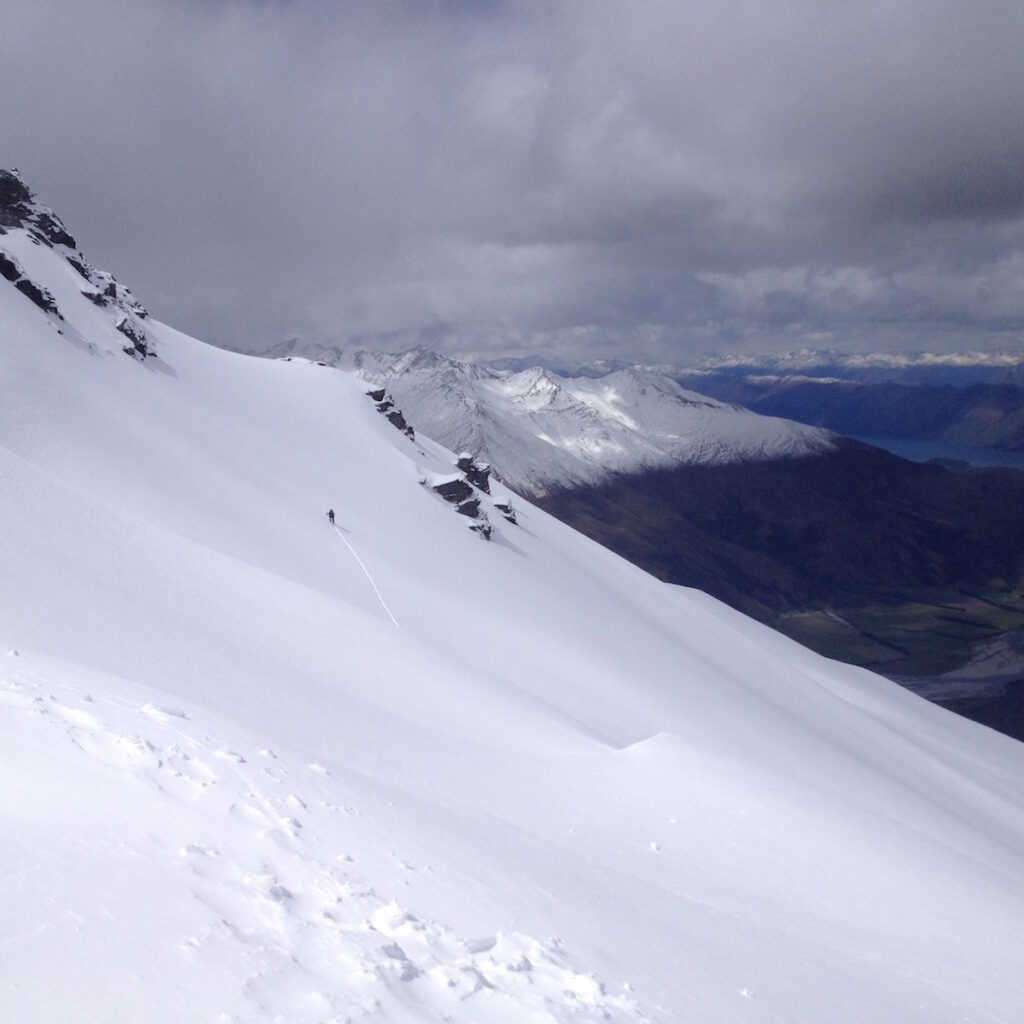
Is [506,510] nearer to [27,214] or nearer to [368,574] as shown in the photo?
[368,574]

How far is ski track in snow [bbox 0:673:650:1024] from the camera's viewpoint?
20.6 feet

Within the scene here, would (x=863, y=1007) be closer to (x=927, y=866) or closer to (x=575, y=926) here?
(x=575, y=926)

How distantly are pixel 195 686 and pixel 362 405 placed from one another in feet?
177

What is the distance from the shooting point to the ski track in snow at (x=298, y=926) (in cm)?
627

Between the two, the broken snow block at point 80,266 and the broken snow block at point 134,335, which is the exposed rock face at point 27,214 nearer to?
the broken snow block at point 80,266

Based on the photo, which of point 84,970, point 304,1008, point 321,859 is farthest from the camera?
point 321,859

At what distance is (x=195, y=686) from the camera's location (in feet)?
49.4

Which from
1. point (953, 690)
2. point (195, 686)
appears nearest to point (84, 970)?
point (195, 686)

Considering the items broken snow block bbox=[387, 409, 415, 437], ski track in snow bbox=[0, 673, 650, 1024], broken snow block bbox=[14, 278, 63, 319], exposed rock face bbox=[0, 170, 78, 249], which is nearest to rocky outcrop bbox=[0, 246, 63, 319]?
broken snow block bbox=[14, 278, 63, 319]

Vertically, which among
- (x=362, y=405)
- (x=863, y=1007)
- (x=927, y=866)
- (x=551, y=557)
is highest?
(x=362, y=405)

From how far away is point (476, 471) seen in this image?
225 feet

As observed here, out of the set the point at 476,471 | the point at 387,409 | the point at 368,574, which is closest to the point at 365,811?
the point at 368,574

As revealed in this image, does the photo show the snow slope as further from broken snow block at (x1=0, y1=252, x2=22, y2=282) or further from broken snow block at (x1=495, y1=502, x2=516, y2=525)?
broken snow block at (x1=495, y1=502, x2=516, y2=525)

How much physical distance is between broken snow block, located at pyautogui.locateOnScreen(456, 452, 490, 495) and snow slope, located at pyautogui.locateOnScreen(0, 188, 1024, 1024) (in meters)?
28.1
